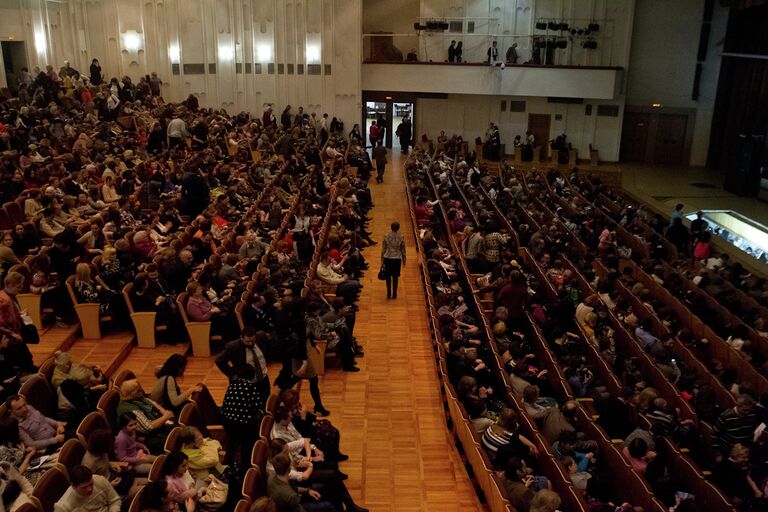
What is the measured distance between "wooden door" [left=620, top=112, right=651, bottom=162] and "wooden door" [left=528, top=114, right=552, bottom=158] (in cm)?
226

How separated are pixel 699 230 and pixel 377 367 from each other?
24.3 feet

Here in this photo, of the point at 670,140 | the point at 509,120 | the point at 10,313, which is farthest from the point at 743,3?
the point at 10,313

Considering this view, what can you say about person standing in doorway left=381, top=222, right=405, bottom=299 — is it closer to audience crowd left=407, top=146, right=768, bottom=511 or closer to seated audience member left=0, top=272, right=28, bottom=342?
audience crowd left=407, top=146, right=768, bottom=511

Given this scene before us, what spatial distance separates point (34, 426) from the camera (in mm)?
4539

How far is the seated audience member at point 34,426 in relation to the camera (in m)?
4.46

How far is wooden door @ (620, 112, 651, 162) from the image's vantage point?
21.3 m

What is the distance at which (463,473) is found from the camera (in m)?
5.53

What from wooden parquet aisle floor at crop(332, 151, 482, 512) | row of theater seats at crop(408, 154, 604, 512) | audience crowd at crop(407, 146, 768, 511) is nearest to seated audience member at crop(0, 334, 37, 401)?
wooden parquet aisle floor at crop(332, 151, 482, 512)

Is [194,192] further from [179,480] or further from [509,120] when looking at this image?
[509,120]

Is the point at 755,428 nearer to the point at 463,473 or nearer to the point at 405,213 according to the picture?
the point at 463,473

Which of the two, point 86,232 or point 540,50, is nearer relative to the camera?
point 86,232

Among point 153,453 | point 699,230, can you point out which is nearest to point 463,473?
point 153,453

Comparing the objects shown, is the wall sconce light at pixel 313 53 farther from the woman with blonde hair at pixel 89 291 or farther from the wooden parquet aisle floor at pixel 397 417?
the woman with blonde hair at pixel 89 291

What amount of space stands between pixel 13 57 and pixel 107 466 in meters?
17.0
